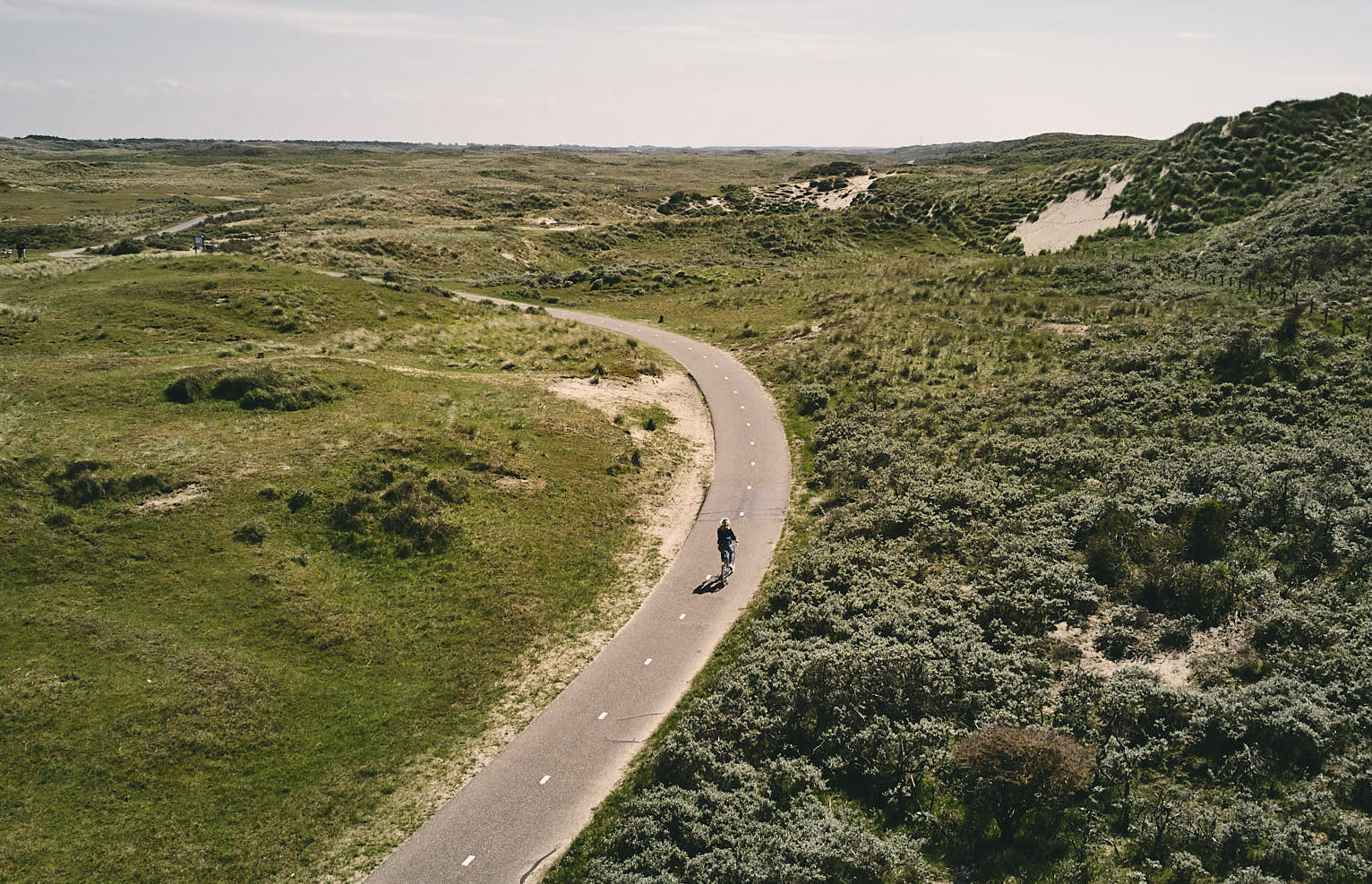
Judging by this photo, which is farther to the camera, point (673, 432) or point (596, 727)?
point (673, 432)

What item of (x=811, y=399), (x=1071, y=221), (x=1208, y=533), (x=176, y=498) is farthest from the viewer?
(x=1071, y=221)

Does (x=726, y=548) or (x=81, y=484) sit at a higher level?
(x=81, y=484)

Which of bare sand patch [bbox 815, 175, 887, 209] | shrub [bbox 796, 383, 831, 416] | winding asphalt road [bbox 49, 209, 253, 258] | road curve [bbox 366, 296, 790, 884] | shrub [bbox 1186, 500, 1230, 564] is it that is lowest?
road curve [bbox 366, 296, 790, 884]

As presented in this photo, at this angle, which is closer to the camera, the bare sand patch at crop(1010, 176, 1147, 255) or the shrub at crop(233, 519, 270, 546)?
the shrub at crop(233, 519, 270, 546)

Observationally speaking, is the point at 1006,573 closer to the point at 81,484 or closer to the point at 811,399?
the point at 811,399

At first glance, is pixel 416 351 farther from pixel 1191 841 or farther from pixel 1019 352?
pixel 1191 841

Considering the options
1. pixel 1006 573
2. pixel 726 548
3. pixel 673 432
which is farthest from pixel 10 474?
pixel 1006 573

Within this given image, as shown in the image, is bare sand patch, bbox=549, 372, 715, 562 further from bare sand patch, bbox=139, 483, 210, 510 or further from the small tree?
bare sand patch, bbox=139, 483, 210, 510

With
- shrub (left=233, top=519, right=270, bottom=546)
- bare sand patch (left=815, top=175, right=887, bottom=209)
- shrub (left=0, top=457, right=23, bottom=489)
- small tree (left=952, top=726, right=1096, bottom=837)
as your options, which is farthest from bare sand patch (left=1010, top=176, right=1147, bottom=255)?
shrub (left=0, top=457, right=23, bottom=489)
